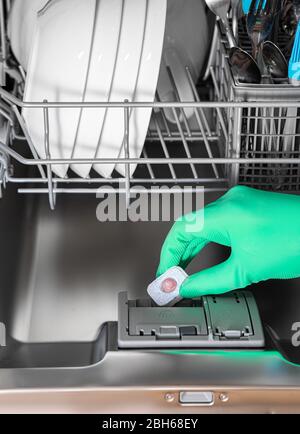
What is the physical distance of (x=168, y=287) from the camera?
27.5 inches

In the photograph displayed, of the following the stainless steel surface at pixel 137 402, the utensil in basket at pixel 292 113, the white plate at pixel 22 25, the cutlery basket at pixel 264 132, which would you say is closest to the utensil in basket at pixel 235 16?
the cutlery basket at pixel 264 132

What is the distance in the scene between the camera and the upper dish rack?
696 mm

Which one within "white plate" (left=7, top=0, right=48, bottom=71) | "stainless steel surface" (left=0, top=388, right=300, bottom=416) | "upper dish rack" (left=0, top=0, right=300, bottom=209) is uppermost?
"white plate" (left=7, top=0, right=48, bottom=71)

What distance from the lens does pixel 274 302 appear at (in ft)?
2.44

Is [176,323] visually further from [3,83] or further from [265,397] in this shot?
[3,83]

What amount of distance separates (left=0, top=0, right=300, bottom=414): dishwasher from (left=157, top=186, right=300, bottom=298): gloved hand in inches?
0.9

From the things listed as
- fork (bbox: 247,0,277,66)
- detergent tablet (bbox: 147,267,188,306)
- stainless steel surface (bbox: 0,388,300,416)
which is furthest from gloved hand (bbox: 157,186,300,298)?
fork (bbox: 247,0,277,66)

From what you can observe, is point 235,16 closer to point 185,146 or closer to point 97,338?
point 185,146

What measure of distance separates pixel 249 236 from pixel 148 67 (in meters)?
0.21

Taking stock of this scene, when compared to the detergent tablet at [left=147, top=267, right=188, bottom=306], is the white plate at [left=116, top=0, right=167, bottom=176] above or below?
above

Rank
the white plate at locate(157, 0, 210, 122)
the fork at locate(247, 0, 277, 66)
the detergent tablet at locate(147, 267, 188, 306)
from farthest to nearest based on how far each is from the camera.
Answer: the white plate at locate(157, 0, 210, 122), the fork at locate(247, 0, 277, 66), the detergent tablet at locate(147, 267, 188, 306)

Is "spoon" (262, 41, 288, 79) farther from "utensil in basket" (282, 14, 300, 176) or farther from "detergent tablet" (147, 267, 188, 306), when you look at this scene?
"detergent tablet" (147, 267, 188, 306)

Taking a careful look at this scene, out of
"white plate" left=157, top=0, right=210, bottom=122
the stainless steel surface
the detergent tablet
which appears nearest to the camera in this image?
the stainless steel surface

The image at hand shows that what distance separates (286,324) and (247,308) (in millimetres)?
69
